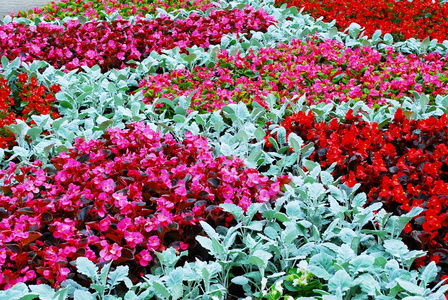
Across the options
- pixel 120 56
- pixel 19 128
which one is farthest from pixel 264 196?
pixel 120 56

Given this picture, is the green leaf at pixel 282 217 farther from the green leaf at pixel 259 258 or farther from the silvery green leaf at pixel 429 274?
the silvery green leaf at pixel 429 274

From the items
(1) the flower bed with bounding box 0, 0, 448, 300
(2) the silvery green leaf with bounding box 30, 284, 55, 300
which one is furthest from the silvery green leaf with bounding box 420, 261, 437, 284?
(2) the silvery green leaf with bounding box 30, 284, 55, 300

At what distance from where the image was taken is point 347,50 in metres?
4.52

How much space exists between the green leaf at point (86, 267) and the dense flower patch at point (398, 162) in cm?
140

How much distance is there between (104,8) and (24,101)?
2.51 m

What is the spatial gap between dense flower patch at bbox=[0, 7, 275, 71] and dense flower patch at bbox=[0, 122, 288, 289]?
1.89 metres

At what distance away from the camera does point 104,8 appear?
587cm

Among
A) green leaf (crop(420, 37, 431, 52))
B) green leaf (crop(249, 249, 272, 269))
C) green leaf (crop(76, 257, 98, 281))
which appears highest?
green leaf (crop(420, 37, 431, 52))

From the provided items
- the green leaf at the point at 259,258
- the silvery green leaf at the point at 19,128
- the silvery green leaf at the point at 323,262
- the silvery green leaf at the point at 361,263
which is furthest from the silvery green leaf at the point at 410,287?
the silvery green leaf at the point at 19,128

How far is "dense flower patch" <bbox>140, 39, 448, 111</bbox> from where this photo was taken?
3.81m

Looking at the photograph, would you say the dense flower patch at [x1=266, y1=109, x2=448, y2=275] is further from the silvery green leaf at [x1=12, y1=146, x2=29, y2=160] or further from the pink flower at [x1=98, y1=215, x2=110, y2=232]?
the silvery green leaf at [x1=12, y1=146, x2=29, y2=160]

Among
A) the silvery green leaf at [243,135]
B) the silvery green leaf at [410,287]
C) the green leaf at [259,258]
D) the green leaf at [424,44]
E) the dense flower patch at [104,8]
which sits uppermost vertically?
the green leaf at [424,44]

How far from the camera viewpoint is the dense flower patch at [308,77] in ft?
12.5

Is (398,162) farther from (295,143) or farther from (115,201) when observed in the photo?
(115,201)
